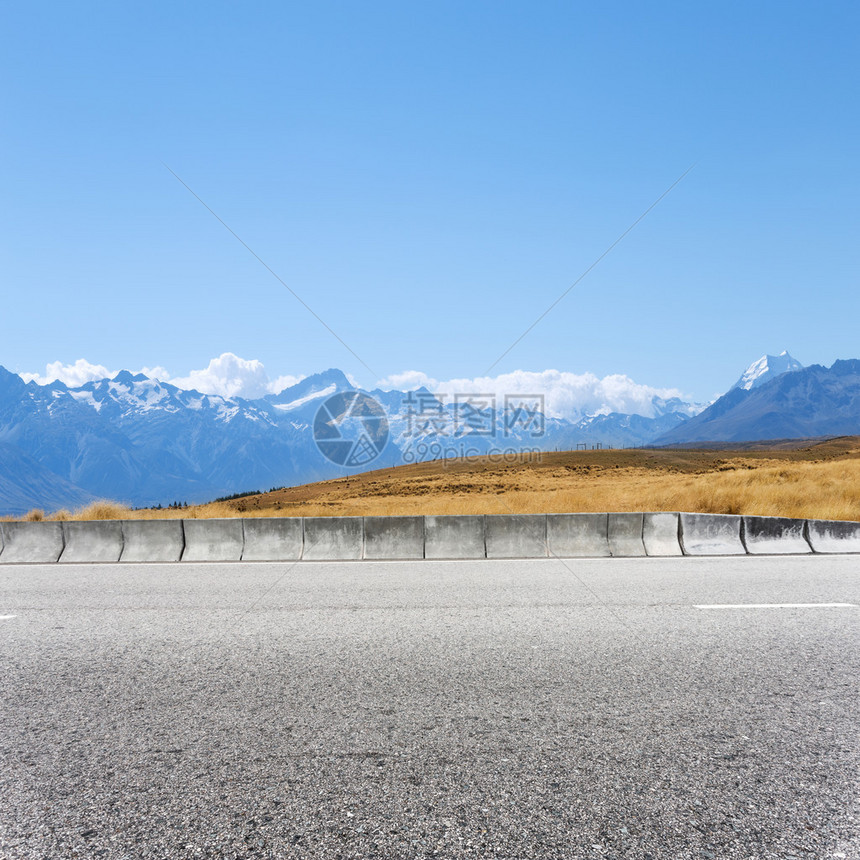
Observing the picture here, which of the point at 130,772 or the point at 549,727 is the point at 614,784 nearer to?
the point at 549,727

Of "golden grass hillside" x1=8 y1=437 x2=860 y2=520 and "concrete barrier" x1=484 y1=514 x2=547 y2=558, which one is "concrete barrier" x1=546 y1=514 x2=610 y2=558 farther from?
"golden grass hillside" x1=8 y1=437 x2=860 y2=520

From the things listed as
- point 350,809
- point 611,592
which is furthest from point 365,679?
point 611,592

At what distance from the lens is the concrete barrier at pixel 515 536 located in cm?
1243

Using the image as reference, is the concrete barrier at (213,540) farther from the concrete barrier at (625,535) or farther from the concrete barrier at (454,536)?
the concrete barrier at (625,535)

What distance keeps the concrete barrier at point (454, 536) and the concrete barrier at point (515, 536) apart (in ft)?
0.56

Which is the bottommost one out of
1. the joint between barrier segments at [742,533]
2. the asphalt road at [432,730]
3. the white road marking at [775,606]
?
the white road marking at [775,606]

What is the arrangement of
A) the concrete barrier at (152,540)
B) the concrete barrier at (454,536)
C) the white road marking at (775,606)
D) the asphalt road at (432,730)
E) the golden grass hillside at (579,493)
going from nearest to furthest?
the asphalt road at (432,730)
the white road marking at (775,606)
the concrete barrier at (454,536)
the concrete barrier at (152,540)
the golden grass hillside at (579,493)

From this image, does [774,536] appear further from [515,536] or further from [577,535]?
[515,536]

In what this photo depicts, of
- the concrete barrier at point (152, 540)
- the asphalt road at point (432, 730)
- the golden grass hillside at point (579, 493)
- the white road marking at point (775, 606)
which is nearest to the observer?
the asphalt road at point (432, 730)

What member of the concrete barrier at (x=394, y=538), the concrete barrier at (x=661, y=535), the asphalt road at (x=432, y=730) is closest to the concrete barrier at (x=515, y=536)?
the concrete barrier at (x=394, y=538)

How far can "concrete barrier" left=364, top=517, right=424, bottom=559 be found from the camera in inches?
489

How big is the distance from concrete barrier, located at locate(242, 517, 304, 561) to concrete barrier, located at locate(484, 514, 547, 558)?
3.70 metres

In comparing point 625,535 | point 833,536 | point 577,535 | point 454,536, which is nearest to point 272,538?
point 454,536

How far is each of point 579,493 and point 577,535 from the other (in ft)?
56.8
